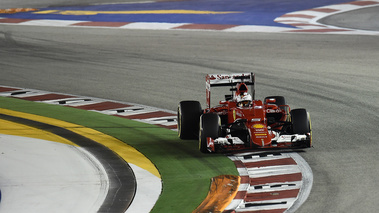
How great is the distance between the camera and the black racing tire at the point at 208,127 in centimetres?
937

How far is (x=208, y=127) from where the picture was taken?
938 centimetres

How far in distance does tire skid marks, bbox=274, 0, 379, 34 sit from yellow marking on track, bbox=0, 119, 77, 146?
12.1 m

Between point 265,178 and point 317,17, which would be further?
point 317,17

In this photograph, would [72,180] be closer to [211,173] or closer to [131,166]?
[131,166]

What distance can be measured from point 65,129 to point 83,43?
9.39m

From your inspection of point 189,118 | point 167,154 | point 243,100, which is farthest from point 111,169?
point 243,100

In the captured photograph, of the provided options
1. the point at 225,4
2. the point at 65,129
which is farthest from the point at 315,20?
the point at 65,129

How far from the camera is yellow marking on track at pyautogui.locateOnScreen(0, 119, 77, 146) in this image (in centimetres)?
1052

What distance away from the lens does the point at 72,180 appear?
838 centimetres

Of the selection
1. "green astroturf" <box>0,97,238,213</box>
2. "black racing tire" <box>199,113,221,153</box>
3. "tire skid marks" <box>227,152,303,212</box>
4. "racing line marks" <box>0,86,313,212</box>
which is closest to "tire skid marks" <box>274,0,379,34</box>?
"racing line marks" <box>0,86,313,212</box>

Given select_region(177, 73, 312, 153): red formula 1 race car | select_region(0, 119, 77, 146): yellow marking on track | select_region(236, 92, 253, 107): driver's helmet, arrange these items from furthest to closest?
select_region(0, 119, 77, 146): yellow marking on track, select_region(236, 92, 253, 107): driver's helmet, select_region(177, 73, 312, 153): red formula 1 race car

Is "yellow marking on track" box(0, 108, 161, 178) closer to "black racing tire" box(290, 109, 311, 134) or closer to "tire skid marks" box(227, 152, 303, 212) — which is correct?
"tire skid marks" box(227, 152, 303, 212)

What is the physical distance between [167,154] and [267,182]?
1845 mm

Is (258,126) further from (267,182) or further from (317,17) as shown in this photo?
(317,17)
